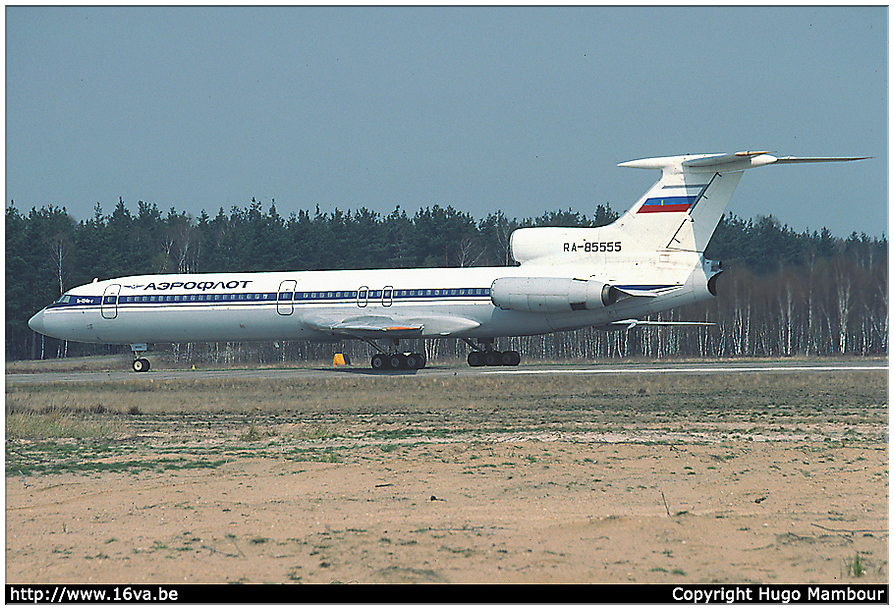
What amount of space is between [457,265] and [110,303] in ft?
92.7

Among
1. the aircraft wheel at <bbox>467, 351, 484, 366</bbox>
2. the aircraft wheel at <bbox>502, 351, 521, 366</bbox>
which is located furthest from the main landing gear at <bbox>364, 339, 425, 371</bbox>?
the aircraft wheel at <bbox>502, 351, 521, 366</bbox>

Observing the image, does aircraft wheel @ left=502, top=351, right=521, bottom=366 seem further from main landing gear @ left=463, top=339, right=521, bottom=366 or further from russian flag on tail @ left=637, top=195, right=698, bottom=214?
russian flag on tail @ left=637, top=195, right=698, bottom=214

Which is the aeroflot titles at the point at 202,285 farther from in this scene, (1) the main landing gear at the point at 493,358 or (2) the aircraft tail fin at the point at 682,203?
(2) the aircraft tail fin at the point at 682,203

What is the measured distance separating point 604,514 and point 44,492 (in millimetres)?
7366

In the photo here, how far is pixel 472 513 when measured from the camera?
10281 mm

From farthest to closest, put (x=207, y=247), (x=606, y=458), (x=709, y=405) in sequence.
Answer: (x=207, y=247) → (x=709, y=405) → (x=606, y=458)

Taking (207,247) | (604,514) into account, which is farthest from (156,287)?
(207,247)

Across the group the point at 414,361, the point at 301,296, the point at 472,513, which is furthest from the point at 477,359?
the point at 472,513

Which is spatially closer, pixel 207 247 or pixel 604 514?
pixel 604 514

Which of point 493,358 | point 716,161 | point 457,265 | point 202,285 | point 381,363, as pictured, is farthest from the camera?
point 457,265

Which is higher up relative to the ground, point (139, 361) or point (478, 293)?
point (478, 293)

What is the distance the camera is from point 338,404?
73.9ft

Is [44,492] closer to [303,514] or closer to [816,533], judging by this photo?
[303,514]

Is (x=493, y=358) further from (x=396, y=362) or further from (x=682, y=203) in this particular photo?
(x=682, y=203)
